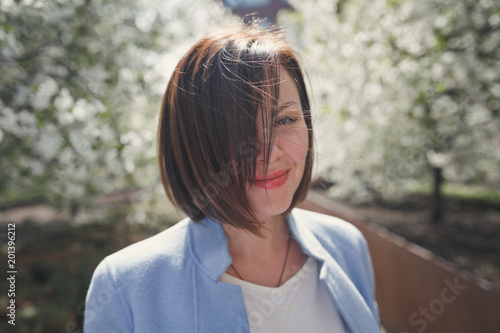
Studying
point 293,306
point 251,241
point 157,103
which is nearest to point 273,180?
point 251,241

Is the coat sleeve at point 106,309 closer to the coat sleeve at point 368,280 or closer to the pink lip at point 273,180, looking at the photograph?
the pink lip at point 273,180

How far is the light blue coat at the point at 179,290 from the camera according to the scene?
114cm

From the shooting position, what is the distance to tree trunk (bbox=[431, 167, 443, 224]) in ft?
22.9

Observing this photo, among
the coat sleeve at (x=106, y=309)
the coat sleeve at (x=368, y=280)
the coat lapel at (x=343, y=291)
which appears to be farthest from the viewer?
the coat sleeve at (x=368, y=280)

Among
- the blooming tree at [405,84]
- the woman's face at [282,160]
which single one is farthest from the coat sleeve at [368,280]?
the blooming tree at [405,84]

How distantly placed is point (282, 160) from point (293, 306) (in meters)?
0.54

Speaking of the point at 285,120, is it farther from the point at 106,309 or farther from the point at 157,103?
the point at 157,103

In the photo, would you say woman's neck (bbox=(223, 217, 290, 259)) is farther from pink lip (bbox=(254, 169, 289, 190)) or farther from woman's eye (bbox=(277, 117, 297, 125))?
woman's eye (bbox=(277, 117, 297, 125))

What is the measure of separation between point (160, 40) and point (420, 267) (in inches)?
143

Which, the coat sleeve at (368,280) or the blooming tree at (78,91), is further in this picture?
the blooming tree at (78,91)

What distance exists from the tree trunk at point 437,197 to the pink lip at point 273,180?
655 cm

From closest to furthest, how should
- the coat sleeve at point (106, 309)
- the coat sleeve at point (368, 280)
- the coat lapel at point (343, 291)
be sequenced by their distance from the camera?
1. the coat sleeve at point (106, 309)
2. the coat lapel at point (343, 291)
3. the coat sleeve at point (368, 280)

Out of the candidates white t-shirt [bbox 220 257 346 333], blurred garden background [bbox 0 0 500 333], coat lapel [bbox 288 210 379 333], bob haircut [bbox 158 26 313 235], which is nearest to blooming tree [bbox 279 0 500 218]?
blurred garden background [bbox 0 0 500 333]

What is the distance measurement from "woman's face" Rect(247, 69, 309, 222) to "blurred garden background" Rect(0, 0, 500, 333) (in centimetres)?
28
